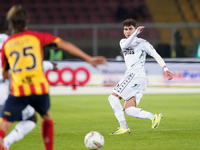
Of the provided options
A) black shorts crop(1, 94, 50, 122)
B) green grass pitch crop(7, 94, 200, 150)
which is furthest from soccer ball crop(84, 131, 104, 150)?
black shorts crop(1, 94, 50, 122)

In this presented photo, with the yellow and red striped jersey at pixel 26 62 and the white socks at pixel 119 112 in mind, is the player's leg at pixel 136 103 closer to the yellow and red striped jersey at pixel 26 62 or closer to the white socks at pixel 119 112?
the white socks at pixel 119 112

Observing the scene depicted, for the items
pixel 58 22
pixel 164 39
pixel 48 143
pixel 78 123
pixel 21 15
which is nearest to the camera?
pixel 21 15

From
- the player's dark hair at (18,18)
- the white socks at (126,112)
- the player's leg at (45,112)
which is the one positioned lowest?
the white socks at (126,112)

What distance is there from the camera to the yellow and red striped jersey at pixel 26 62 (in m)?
4.38

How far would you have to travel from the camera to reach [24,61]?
438 cm

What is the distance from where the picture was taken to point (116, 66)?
615 inches

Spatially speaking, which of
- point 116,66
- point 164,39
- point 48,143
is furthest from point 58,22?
point 48,143

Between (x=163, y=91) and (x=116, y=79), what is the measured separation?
1.84m

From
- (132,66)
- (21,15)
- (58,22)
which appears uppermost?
(58,22)

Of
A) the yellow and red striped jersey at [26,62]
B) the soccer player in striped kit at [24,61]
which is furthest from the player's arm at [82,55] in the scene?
the yellow and red striped jersey at [26,62]

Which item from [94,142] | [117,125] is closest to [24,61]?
[94,142]

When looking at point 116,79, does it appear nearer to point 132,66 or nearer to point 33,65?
point 132,66

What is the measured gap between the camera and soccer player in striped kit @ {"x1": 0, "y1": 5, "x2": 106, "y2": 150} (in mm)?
4383

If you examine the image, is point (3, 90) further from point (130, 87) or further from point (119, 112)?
point (130, 87)
